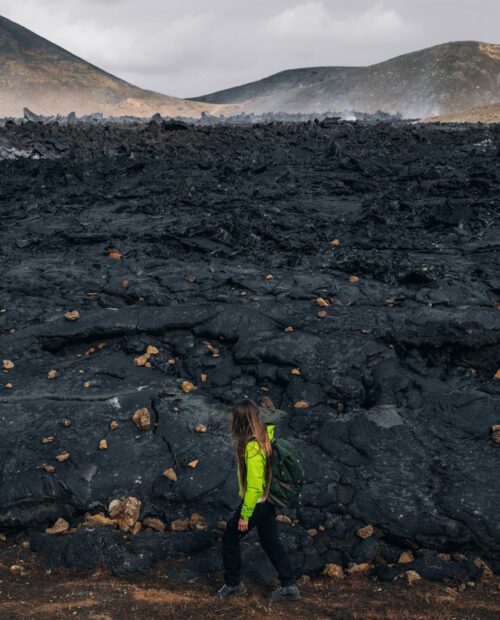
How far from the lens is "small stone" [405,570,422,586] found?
154 inches

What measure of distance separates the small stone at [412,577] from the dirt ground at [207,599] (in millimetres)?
44

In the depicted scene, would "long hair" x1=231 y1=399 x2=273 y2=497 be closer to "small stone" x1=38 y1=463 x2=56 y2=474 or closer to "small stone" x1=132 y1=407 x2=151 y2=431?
"small stone" x1=132 y1=407 x2=151 y2=431

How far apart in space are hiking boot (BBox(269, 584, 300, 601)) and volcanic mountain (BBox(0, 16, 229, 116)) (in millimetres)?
68588

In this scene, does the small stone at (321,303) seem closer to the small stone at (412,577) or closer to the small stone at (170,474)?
the small stone at (170,474)

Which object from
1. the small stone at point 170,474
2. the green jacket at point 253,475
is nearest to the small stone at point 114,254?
the small stone at point 170,474

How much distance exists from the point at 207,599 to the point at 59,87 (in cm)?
8445

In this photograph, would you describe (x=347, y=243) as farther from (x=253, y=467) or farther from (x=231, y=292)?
(x=253, y=467)

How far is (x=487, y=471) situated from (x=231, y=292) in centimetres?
359

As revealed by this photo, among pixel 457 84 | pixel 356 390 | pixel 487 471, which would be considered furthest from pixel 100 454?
pixel 457 84

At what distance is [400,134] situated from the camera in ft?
54.2

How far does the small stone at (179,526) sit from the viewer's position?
14.9ft

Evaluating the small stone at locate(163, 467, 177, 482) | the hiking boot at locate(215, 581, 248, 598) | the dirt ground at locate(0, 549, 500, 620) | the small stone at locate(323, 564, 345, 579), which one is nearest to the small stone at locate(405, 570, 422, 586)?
the dirt ground at locate(0, 549, 500, 620)

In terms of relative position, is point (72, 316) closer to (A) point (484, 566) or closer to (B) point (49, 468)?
(B) point (49, 468)

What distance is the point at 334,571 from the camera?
4059mm
